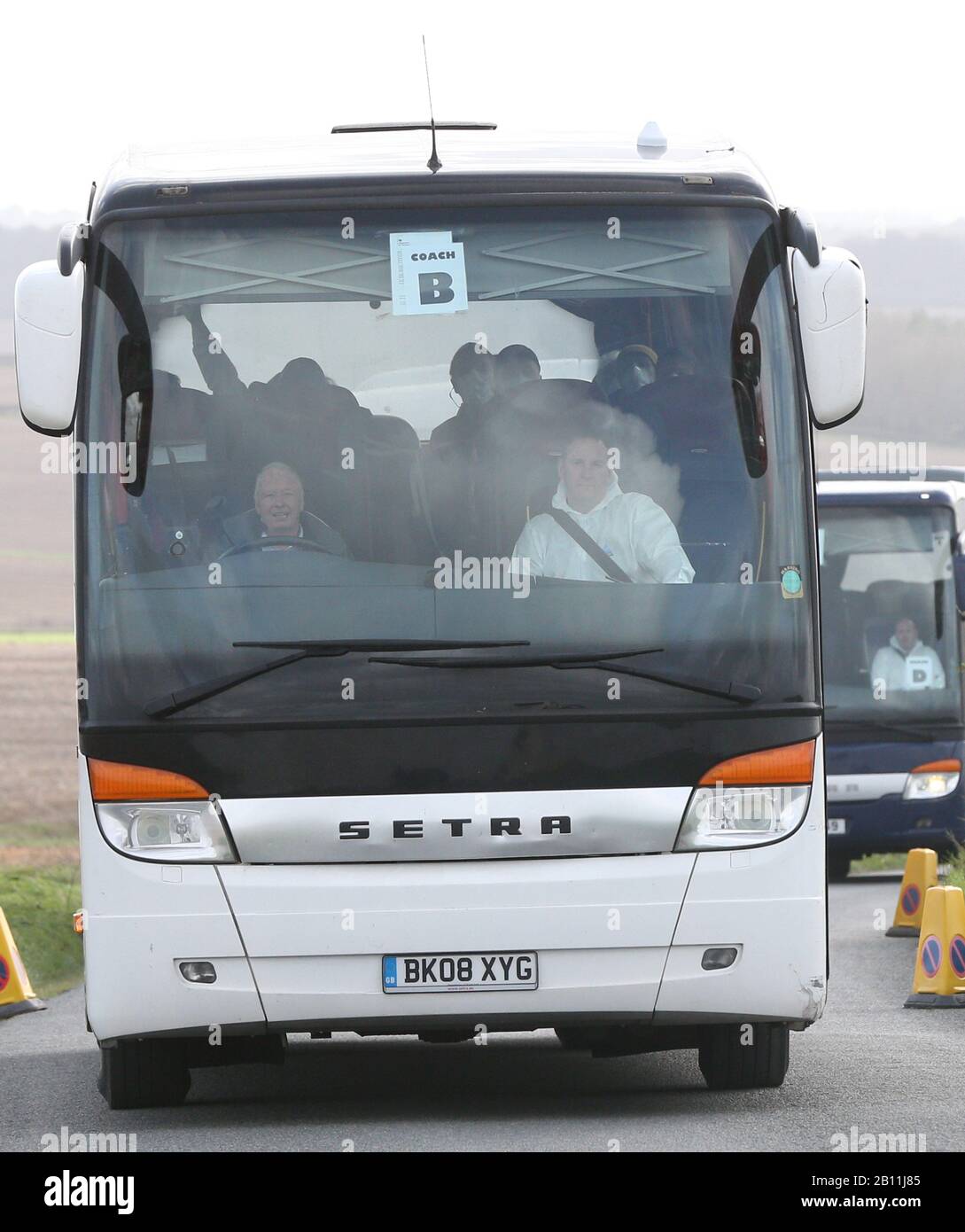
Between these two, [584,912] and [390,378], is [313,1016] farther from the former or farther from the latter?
[390,378]

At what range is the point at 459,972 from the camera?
7.86 metres

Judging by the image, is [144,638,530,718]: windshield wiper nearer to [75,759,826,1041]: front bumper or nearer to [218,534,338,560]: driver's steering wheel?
[218,534,338,560]: driver's steering wheel

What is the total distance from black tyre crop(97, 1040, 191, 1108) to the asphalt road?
0.29ft

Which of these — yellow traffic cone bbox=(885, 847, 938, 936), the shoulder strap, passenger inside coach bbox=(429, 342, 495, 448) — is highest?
passenger inside coach bbox=(429, 342, 495, 448)

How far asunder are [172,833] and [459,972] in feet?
3.50

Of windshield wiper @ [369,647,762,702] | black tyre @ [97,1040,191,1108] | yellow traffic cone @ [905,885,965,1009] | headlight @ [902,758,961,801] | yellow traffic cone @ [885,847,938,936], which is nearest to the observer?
windshield wiper @ [369,647,762,702]

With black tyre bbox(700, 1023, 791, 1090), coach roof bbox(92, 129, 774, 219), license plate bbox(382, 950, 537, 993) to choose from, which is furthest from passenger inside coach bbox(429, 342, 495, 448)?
black tyre bbox(700, 1023, 791, 1090)

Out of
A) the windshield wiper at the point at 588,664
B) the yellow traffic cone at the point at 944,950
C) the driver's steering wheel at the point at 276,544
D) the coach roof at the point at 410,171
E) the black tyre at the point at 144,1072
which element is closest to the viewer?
the windshield wiper at the point at 588,664

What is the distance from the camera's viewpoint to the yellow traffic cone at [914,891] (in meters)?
15.4

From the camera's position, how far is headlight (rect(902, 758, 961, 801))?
21.8 m

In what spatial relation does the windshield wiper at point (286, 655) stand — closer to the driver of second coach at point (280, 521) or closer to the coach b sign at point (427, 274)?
the driver of second coach at point (280, 521)

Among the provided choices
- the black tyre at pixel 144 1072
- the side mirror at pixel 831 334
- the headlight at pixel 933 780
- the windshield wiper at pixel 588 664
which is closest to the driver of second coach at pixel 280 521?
the windshield wiper at pixel 588 664

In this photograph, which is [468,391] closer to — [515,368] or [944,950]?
[515,368]

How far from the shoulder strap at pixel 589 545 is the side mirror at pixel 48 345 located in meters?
1.70
